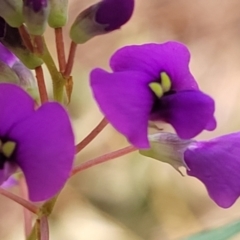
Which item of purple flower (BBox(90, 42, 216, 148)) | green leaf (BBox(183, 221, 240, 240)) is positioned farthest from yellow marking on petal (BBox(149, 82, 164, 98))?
green leaf (BBox(183, 221, 240, 240))

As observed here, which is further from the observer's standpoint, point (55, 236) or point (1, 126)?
point (55, 236)

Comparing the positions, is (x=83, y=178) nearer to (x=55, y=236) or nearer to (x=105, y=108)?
(x=55, y=236)

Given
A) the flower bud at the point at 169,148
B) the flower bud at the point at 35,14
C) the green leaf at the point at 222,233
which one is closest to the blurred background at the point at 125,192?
the green leaf at the point at 222,233

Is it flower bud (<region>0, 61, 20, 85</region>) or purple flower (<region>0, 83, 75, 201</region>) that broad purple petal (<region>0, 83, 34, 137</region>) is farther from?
flower bud (<region>0, 61, 20, 85</region>)

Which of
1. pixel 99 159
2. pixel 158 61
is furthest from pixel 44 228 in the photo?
pixel 158 61

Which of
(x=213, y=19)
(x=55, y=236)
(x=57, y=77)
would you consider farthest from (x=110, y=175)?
(x=57, y=77)

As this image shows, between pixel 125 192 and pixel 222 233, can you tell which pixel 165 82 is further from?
pixel 125 192

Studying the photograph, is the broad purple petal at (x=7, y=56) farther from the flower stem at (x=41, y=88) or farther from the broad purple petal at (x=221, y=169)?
the broad purple petal at (x=221, y=169)
